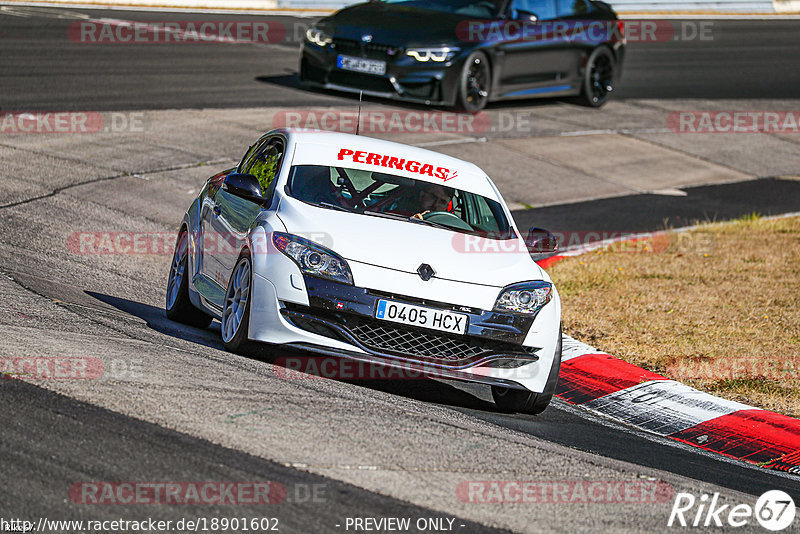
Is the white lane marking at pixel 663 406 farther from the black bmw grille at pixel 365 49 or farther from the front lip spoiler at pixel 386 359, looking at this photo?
the black bmw grille at pixel 365 49

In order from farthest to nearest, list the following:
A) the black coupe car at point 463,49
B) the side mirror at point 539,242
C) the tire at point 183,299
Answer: the black coupe car at point 463,49 < the tire at point 183,299 < the side mirror at point 539,242

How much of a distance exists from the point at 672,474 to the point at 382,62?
37.5 ft

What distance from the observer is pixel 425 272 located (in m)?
7.04

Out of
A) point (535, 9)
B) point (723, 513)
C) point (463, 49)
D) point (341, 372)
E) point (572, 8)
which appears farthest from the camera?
point (572, 8)

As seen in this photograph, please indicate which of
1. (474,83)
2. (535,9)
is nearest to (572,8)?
(535,9)

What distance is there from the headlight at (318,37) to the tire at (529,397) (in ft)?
34.5

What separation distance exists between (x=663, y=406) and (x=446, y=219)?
6.22 feet

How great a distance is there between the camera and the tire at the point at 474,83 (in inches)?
691

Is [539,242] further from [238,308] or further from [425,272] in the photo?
[238,308]

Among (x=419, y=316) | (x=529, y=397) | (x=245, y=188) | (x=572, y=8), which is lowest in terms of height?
(x=529, y=397)

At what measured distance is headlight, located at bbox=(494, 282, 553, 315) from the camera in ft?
23.6

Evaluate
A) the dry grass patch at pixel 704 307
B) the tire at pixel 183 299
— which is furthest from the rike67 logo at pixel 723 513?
the tire at pixel 183 299

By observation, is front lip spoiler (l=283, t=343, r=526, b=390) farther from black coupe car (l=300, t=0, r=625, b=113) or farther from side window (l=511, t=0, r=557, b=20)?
side window (l=511, t=0, r=557, b=20)

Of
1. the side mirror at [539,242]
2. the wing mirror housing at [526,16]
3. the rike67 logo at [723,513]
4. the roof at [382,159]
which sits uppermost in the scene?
the wing mirror housing at [526,16]
